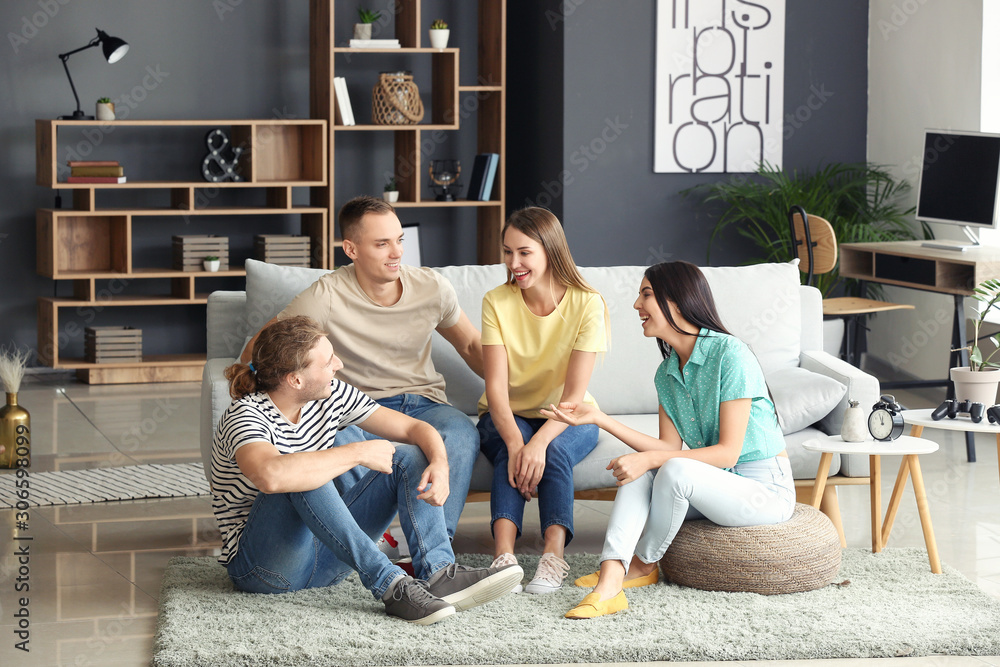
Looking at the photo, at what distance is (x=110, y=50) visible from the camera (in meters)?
6.09

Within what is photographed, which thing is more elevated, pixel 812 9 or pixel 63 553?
pixel 812 9

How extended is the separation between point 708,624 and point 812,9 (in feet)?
15.8

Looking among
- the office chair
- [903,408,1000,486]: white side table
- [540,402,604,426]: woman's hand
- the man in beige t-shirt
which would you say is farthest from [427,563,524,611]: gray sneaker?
the office chair

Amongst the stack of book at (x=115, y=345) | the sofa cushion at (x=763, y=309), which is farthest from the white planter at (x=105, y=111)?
the sofa cushion at (x=763, y=309)

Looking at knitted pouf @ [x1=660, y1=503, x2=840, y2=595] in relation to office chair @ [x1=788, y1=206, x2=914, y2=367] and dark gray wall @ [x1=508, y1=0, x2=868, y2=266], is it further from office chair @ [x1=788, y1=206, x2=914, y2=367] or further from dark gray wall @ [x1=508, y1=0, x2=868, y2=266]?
dark gray wall @ [x1=508, y1=0, x2=868, y2=266]

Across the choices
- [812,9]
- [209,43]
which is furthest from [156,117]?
[812,9]

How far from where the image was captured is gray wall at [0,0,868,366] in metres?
6.41

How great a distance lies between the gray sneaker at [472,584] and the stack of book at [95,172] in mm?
4125

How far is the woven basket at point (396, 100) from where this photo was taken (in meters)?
6.53

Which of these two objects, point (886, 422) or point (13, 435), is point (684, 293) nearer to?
point (886, 422)

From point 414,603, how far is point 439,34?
14.5 feet

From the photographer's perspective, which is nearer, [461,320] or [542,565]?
[542,565]

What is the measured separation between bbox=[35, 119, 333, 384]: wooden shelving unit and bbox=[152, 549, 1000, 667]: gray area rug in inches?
140

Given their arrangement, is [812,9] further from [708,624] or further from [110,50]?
[708,624]
